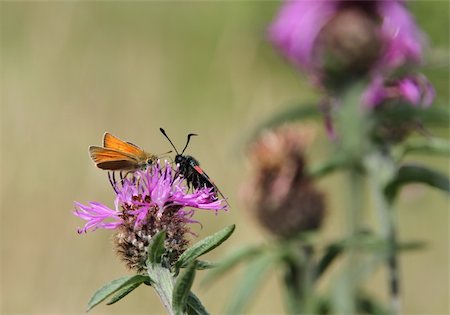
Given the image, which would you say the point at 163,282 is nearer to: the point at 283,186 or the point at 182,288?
the point at 182,288

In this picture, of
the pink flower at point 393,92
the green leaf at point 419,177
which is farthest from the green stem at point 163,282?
the pink flower at point 393,92

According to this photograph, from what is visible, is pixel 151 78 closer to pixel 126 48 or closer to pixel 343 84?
pixel 126 48

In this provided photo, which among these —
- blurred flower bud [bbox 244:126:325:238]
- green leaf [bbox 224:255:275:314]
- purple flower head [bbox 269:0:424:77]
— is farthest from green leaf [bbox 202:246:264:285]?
purple flower head [bbox 269:0:424:77]

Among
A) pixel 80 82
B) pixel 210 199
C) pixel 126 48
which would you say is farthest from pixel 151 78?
pixel 210 199

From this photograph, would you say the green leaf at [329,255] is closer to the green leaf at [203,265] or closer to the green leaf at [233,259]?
the green leaf at [233,259]

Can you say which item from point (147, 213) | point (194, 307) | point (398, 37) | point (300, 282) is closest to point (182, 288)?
point (194, 307)

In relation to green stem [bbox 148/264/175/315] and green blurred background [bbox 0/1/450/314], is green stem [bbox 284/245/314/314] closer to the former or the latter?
green blurred background [bbox 0/1/450/314]
